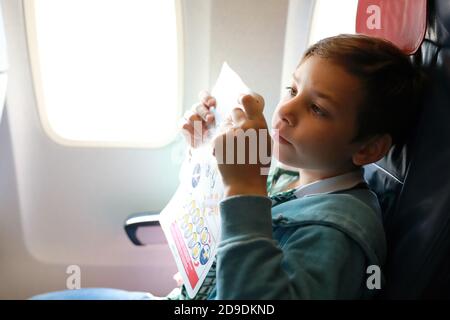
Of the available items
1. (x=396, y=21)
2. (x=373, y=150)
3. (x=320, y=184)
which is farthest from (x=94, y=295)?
(x=396, y=21)

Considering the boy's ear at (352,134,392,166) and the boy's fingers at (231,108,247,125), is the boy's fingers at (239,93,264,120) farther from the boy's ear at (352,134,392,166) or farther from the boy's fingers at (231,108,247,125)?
the boy's ear at (352,134,392,166)

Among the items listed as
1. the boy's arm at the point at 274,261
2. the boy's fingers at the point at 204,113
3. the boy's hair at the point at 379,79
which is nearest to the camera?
the boy's arm at the point at 274,261

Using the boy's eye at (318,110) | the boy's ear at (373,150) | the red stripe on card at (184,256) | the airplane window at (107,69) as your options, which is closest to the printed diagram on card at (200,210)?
the red stripe on card at (184,256)

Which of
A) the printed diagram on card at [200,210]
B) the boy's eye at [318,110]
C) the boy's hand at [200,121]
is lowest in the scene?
Result: the printed diagram on card at [200,210]

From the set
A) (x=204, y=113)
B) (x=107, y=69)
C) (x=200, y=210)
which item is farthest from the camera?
(x=107, y=69)

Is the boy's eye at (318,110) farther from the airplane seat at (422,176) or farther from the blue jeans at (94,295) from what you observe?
the blue jeans at (94,295)

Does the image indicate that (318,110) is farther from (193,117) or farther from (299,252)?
(193,117)

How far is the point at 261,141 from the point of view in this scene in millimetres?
603

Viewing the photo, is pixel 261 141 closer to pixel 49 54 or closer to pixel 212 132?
pixel 212 132

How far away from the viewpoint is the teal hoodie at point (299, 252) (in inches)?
20.6

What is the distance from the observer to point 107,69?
120 cm

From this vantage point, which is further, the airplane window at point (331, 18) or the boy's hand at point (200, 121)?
the airplane window at point (331, 18)

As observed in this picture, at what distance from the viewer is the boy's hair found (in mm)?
622

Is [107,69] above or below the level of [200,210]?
above
